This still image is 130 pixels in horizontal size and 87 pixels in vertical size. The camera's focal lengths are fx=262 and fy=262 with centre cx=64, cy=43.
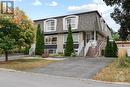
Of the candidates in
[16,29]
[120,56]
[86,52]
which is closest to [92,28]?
[86,52]

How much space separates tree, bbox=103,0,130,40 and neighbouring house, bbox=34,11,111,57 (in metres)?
9.86

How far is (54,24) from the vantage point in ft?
138

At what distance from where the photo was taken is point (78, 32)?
129 ft

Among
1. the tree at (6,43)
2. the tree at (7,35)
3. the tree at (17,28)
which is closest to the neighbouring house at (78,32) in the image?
the tree at (17,28)

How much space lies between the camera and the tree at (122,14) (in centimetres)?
2551

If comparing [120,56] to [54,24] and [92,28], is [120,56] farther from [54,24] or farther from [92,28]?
[54,24]

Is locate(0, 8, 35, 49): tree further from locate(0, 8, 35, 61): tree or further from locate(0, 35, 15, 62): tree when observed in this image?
locate(0, 35, 15, 62): tree

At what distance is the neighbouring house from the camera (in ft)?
122

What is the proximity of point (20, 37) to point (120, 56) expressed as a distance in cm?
1192

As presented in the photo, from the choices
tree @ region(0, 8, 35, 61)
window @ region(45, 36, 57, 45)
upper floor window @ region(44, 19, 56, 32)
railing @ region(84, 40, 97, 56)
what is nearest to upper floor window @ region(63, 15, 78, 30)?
upper floor window @ region(44, 19, 56, 32)

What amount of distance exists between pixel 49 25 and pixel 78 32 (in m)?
5.89

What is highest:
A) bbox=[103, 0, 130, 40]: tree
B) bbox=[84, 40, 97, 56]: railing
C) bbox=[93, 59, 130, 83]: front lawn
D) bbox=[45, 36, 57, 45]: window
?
bbox=[103, 0, 130, 40]: tree

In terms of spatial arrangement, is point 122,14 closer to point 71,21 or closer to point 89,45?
point 89,45

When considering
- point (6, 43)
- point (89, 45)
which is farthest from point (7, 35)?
point (89, 45)
